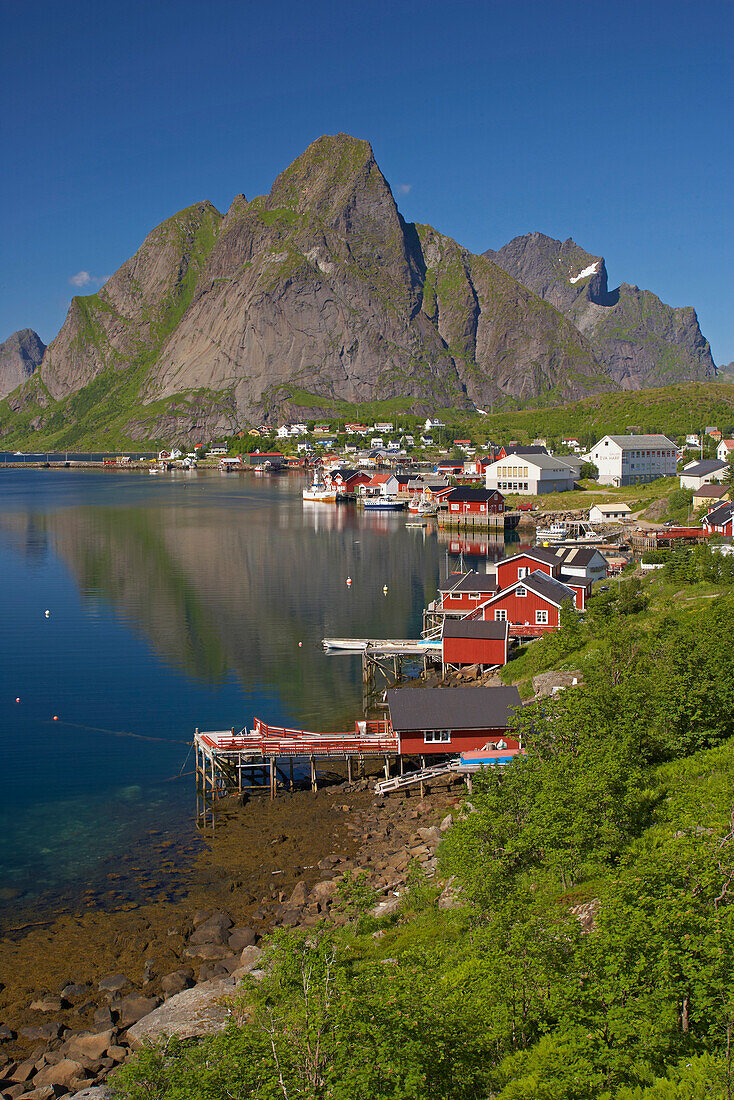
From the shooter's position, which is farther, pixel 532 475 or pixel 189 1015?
pixel 532 475

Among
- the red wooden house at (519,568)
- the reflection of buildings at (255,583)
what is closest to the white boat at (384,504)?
the reflection of buildings at (255,583)

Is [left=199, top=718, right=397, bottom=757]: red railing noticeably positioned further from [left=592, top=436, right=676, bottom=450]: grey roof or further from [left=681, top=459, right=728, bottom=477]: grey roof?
[left=592, top=436, right=676, bottom=450]: grey roof

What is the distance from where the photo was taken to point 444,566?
80.2 metres

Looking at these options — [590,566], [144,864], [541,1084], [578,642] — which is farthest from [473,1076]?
[590,566]

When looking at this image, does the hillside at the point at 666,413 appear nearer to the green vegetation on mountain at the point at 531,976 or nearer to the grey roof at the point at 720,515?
the grey roof at the point at 720,515

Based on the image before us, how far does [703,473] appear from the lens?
306 ft

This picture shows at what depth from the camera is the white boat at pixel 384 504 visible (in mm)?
139250

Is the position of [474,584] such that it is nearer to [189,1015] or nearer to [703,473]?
[189,1015]

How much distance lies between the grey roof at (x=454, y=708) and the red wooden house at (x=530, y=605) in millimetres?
12742

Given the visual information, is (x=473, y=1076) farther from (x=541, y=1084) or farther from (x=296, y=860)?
(x=296, y=860)

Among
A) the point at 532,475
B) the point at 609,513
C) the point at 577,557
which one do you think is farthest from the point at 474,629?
the point at 532,475

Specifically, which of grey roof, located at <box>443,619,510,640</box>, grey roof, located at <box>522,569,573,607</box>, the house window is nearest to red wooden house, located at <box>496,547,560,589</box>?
grey roof, located at <box>522,569,573,607</box>

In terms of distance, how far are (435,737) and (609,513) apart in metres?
69.8

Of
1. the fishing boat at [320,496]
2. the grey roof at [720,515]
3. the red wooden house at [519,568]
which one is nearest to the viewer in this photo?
the red wooden house at [519,568]
